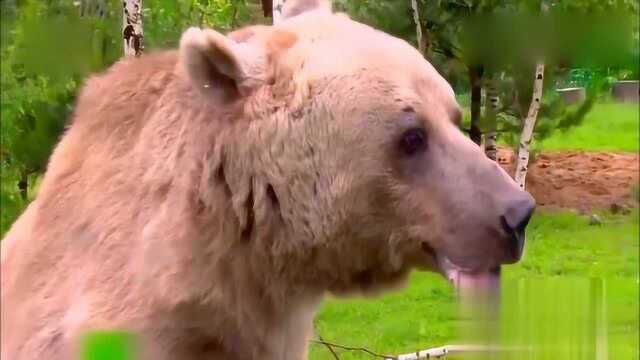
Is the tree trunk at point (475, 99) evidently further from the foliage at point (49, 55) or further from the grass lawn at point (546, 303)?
the foliage at point (49, 55)

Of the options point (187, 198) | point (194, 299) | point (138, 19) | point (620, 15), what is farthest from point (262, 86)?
point (620, 15)

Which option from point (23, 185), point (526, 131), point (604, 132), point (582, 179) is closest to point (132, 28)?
point (526, 131)

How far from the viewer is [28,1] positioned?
166 inches

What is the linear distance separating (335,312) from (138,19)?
1748 mm

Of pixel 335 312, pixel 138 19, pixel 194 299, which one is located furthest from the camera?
pixel 335 312

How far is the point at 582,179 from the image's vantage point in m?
5.33

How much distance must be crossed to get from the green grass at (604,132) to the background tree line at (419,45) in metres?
0.24

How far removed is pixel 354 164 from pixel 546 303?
0.76 m

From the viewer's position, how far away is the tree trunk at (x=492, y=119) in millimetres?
3521

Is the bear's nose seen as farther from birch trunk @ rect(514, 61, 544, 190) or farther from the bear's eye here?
birch trunk @ rect(514, 61, 544, 190)

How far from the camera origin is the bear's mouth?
1524 mm

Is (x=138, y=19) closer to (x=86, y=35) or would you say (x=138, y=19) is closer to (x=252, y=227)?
(x=86, y=35)

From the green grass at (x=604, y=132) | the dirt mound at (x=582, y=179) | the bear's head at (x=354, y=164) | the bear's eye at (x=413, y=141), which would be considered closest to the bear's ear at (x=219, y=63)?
the bear's head at (x=354, y=164)

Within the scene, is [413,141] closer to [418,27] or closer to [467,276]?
[467,276]
